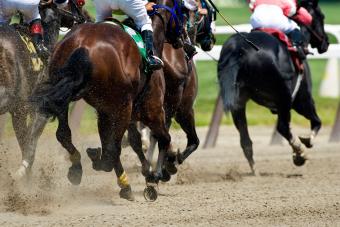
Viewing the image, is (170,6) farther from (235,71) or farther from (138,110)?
(235,71)

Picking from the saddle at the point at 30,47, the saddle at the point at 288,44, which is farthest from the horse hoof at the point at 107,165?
the saddle at the point at 288,44

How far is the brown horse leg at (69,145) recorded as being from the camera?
7.20 m

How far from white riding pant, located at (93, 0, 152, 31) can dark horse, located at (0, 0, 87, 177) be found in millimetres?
851

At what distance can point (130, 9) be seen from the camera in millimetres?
7344

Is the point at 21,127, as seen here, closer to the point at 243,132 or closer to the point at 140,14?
the point at 140,14

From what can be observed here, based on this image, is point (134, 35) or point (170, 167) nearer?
point (134, 35)

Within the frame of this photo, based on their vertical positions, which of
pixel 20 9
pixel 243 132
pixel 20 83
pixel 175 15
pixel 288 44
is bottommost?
pixel 243 132

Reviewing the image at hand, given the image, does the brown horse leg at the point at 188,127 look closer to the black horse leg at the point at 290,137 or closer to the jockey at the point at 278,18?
the black horse leg at the point at 290,137

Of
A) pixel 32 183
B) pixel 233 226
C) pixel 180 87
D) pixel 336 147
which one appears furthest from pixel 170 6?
pixel 336 147

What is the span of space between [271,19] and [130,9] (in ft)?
10.8

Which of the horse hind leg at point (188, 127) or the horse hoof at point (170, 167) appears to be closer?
the horse hoof at point (170, 167)

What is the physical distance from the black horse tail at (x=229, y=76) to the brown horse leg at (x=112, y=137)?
2617mm

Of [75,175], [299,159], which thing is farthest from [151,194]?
[299,159]

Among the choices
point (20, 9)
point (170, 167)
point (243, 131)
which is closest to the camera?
point (20, 9)
